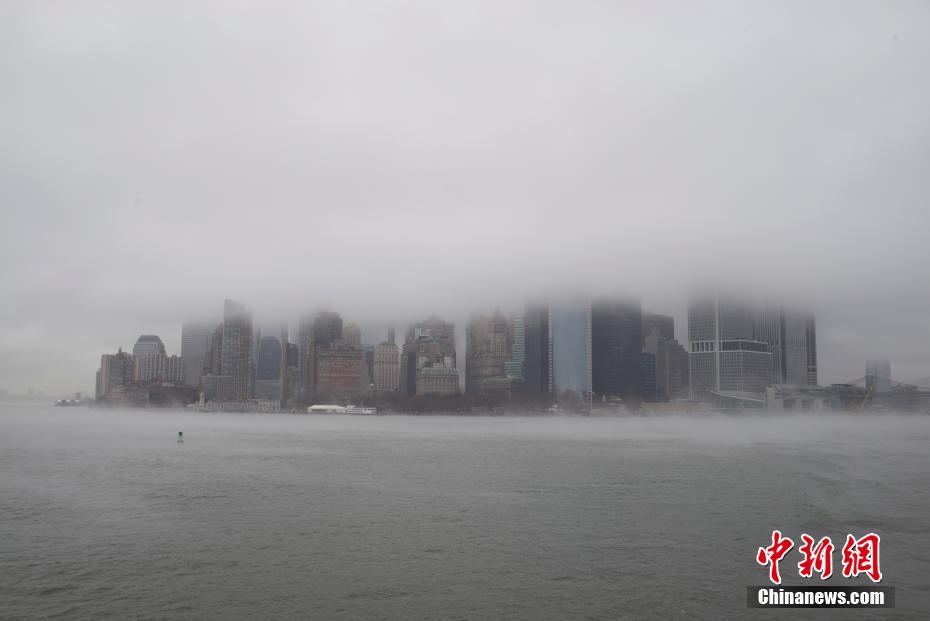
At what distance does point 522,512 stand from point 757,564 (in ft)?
60.2

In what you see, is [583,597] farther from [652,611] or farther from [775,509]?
[775,509]

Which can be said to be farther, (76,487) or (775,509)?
(76,487)

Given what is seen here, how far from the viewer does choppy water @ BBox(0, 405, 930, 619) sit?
31.8 meters

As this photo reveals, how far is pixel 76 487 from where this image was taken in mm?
66688

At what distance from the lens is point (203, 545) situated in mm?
42094

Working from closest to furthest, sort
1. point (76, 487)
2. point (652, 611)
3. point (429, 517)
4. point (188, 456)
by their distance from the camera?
point (652, 611) < point (429, 517) < point (76, 487) < point (188, 456)

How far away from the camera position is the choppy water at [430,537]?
31828 mm

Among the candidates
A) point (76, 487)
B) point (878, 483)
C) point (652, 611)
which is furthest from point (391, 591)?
point (878, 483)

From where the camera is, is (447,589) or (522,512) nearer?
(447,589)

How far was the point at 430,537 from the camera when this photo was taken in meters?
44.5

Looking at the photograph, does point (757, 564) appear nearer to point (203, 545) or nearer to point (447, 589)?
point (447, 589)

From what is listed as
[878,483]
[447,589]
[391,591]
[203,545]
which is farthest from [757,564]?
[878,483]

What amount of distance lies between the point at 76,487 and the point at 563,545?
151 feet

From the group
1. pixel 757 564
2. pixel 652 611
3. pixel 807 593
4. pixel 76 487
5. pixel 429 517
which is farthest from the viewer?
pixel 76 487
